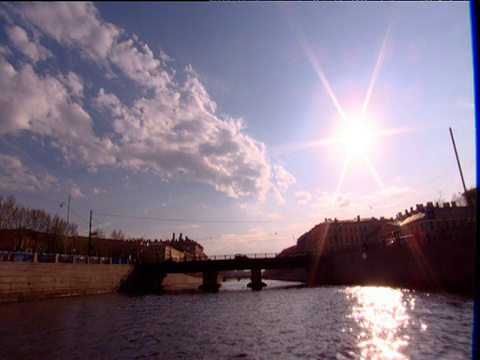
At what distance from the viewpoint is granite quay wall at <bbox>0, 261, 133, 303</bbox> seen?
3594 centimetres

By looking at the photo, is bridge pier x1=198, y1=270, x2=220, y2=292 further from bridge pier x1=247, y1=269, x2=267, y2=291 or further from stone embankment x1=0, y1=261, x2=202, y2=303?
stone embankment x1=0, y1=261, x2=202, y2=303

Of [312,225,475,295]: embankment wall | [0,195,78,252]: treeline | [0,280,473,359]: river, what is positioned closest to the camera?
[0,280,473,359]: river

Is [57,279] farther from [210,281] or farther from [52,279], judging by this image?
[210,281]

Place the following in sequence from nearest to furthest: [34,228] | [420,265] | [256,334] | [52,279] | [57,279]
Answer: [256,334] < [52,279] < [57,279] < [420,265] < [34,228]

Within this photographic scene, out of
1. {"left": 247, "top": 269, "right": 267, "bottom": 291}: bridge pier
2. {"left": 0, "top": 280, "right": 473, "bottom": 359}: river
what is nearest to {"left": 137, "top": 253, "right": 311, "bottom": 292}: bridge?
{"left": 247, "top": 269, "right": 267, "bottom": 291}: bridge pier

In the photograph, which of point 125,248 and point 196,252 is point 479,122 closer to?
point 125,248

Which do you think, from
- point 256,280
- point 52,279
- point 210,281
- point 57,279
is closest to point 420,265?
point 256,280

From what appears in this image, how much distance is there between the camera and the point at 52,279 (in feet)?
139

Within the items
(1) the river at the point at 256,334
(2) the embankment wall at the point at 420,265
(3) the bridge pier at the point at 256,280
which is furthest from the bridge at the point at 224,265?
(1) the river at the point at 256,334

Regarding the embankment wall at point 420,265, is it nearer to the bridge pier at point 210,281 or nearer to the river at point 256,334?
the river at point 256,334

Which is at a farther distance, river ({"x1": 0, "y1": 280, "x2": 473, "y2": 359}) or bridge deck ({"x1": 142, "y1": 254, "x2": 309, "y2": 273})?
bridge deck ({"x1": 142, "y1": 254, "x2": 309, "y2": 273})

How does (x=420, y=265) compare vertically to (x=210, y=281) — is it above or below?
above

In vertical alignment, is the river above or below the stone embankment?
below

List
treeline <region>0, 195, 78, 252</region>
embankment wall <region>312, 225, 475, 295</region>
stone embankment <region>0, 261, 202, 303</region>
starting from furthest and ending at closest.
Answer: treeline <region>0, 195, 78, 252</region>
stone embankment <region>0, 261, 202, 303</region>
embankment wall <region>312, 225, 475, 295</region>
